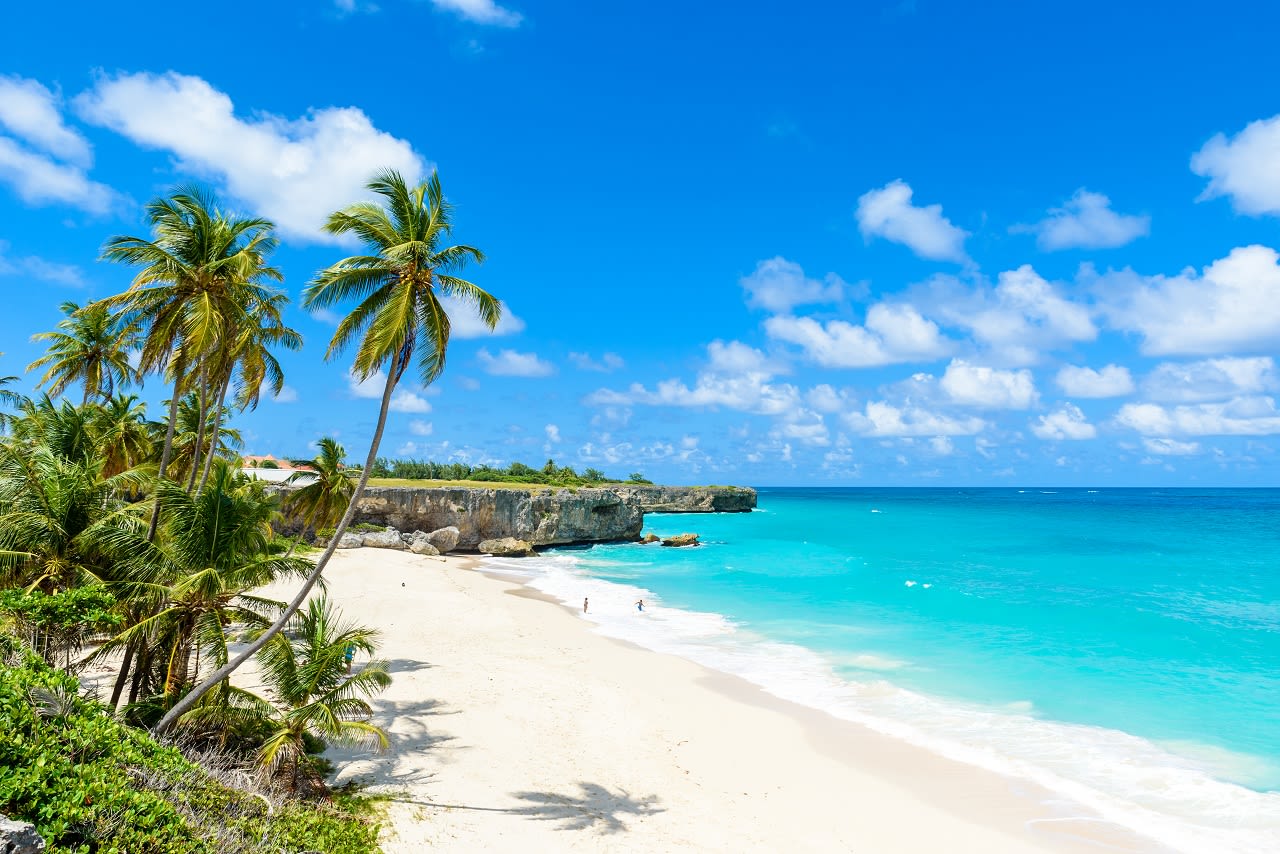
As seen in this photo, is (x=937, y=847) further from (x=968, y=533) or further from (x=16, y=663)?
(x=968, y=533)

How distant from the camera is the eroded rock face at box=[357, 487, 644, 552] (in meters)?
57.1

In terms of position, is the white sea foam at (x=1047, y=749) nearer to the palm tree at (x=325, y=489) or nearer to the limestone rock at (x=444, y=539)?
the palm tree at (x=325, y=489)

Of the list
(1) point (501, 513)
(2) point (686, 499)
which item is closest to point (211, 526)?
(1) point (501, 513)

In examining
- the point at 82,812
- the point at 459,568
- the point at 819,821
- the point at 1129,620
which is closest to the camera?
the point at 82,812

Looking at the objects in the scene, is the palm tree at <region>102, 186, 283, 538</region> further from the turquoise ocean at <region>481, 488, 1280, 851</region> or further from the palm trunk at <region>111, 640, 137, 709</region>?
the turquoise ocean at <region>481, 488, 1280, 851</region>

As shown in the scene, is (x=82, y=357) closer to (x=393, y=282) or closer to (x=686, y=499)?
(x=393, y=282)

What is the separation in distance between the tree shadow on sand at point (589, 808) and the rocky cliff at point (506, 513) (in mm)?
45738

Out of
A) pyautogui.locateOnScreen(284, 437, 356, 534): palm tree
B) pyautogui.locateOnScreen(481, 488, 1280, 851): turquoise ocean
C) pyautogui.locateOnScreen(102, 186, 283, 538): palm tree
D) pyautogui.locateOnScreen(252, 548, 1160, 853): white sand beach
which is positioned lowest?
pyautogui.locateOnScreen(252, 548, 1160, 853): white sand beach

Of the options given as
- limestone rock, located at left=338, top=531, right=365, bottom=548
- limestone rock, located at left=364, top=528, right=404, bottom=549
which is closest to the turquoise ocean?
limestone rock, located at left=364, top=528, right=404, bottom=549

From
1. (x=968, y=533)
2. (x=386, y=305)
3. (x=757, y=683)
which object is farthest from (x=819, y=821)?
(x=968, y=533)

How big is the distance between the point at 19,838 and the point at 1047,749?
838 inches

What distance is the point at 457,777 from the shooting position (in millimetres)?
13562

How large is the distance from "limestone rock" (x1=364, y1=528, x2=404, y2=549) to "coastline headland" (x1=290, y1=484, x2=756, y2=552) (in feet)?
10.2

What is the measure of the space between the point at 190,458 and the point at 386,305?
16555 millimetres
